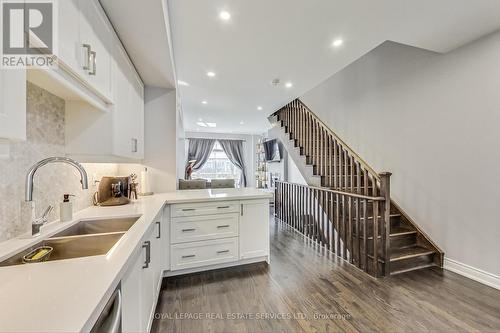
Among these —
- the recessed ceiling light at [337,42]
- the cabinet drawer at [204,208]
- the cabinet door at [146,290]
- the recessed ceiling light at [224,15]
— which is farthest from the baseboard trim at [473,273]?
the recessed ceiling light at [224,15]

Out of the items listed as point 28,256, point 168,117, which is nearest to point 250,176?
point 168,117

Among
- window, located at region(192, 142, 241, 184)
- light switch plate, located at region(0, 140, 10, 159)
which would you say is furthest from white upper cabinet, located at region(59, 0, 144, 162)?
window, located at region(192, 142, 241, 184)

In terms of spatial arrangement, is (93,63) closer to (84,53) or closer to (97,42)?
(84,53)

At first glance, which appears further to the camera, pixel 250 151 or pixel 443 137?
pixel 250 151

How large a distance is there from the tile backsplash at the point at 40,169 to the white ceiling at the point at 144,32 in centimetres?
75

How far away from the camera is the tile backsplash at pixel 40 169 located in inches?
42.2

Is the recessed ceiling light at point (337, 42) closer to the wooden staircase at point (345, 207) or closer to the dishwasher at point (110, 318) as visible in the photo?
the wooden staircase at point (345, 207)

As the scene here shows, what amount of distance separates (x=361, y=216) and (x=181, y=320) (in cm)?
235

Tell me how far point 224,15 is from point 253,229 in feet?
7.53

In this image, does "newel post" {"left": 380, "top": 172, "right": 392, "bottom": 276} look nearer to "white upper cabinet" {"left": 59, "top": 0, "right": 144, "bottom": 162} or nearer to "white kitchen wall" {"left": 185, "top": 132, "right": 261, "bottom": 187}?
"white upper cabinet" {"left": 59, "top": 0, "right": 144, "bottom": 162}

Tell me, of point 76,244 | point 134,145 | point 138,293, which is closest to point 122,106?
point 134,145

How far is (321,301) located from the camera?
6.47ft

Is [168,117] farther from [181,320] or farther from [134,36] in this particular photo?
[181,320]

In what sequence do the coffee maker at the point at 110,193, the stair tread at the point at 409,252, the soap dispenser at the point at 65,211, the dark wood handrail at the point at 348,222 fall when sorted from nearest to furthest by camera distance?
the soap dispenser at the point at 65,211
the coffee maker at the point at 110,193
the dark wood handrail at the point at 348,222
the stair tread at the point at 409,252
